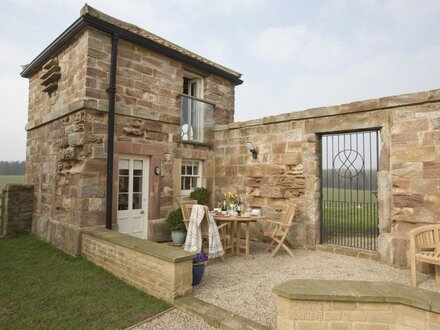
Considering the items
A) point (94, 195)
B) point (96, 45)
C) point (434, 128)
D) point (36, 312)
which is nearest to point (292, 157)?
point (434, 128)

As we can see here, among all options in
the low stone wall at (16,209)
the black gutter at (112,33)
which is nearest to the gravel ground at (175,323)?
the black gutter at (112,33)

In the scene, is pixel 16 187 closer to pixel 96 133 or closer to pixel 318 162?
pixel 96 133

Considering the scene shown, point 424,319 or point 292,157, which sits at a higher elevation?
point 292,157

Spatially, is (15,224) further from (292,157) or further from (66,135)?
(292,157)

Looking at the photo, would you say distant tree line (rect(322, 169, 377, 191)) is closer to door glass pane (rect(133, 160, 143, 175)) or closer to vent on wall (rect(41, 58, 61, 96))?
door glass pane (rect(133, 160, 143, 175))

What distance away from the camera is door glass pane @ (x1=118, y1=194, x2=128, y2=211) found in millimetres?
6145

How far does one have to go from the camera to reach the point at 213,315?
118 inches

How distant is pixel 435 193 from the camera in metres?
4.64

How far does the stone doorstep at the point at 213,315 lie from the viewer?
110 inches

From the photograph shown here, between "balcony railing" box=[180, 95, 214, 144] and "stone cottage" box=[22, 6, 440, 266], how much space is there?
0.03 metres

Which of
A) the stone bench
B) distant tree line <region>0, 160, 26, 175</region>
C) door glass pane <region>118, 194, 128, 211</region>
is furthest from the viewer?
distant tree line <region>0, 160, 26, 175</region>

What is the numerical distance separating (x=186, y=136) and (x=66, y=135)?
2728 mm

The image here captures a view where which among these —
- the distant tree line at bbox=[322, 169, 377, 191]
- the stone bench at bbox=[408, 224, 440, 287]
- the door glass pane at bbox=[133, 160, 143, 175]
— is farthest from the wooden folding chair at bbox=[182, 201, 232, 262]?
the stone bench at bbox=[408, 224, 440, 287]

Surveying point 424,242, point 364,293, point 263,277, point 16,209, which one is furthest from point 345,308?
point 16,209
